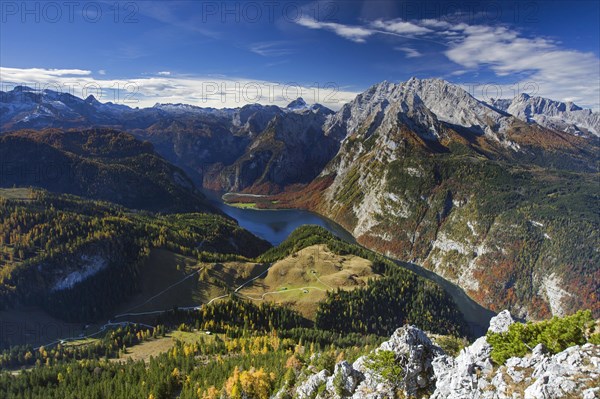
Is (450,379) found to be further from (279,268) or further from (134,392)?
(279,268)

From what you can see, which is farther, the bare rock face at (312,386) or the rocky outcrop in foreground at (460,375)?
the bare rock face at (312,386)

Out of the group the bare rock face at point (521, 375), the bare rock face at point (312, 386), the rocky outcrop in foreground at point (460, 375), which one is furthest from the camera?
the bare rock face at point (312, 386)

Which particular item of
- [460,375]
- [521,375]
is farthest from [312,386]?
[521,375]

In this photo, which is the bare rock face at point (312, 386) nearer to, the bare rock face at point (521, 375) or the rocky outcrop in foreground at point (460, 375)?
the rocky outcrop in foreground at point (460, 375)

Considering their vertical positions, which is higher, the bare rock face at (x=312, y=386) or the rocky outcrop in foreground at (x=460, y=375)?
the rocky outcrop in foreground at (x=460, y=375)

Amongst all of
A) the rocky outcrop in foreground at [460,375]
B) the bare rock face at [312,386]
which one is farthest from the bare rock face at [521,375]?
the bare rock face at [312,386]

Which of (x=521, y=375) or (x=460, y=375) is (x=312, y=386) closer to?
(x=460, y=375)

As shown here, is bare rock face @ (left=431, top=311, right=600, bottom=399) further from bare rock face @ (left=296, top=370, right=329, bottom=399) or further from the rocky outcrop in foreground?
bare rock face @ (left=296, top=370, right=329, bottom=399)

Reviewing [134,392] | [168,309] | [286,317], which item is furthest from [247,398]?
[168,309]

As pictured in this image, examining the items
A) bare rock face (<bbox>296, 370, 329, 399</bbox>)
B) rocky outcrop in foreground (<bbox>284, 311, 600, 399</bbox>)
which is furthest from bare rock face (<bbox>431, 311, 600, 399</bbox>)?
bare rock face (<bbox>296, 370, 329, 399</bbox>)
